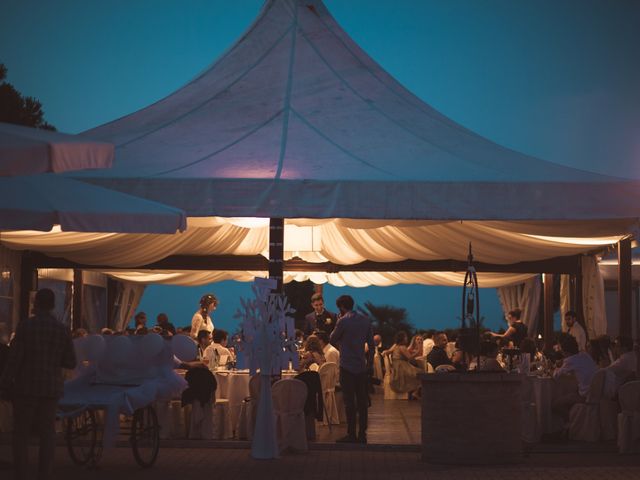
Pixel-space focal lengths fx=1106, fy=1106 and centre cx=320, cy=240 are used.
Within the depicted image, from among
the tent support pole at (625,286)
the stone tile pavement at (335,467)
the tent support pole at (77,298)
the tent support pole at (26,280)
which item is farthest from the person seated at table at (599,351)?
the tent support pole at (77,298)

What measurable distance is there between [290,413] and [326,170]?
2327 mm

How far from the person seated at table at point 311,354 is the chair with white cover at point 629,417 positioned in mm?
3817

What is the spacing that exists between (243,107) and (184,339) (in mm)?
3496

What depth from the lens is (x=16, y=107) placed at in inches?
1019

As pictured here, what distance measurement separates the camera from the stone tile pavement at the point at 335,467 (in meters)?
8.16

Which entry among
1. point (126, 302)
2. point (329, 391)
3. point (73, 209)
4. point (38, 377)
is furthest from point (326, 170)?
point (126, 302)

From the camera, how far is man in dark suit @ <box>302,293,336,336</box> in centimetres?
1487

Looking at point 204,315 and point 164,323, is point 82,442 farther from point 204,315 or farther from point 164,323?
point 164,323

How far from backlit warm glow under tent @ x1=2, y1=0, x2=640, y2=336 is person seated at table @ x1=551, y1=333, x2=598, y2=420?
1.33 m

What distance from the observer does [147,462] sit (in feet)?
28.3

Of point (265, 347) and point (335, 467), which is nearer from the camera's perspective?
point (335, 467)

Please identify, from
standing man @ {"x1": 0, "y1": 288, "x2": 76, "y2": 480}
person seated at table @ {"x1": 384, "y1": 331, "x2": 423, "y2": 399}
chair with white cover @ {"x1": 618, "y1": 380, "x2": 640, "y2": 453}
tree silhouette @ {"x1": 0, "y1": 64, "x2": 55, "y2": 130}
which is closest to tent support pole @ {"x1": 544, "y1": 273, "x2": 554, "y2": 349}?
person seated at table @ {"x1": 384, "y1": 331, "x2": 423, "y2": 399}

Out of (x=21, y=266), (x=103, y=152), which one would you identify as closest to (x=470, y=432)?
(x=103, y=152)

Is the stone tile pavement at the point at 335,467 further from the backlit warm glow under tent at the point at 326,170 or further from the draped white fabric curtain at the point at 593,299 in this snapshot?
the draped white fabric curtain at the point at 593,299
